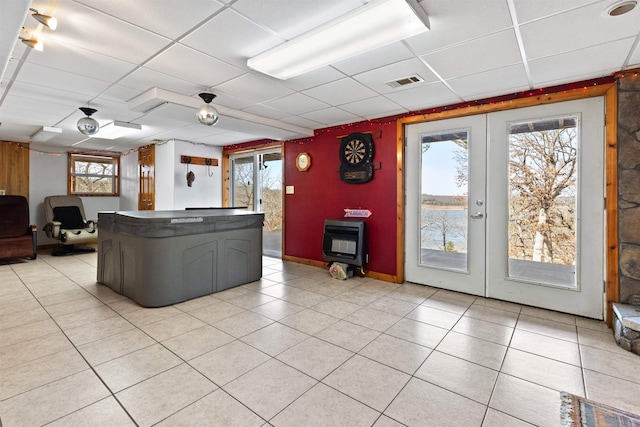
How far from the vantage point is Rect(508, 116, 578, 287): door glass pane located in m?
3.26

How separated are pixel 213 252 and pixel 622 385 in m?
3.89

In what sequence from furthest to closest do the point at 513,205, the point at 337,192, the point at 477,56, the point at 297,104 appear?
the point at 337,192 → the point at 297,104 → the point at 513,205 → the point at 477,56

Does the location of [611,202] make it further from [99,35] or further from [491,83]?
[99,35]

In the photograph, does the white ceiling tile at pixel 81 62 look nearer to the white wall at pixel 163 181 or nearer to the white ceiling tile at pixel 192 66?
the white ceiling tile at pixel 192 66

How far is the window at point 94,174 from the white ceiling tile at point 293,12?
7691 mm

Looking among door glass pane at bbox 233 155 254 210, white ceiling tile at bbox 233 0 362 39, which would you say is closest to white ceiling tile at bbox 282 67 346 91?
white ceiling tile at bbox 233 0 362 39

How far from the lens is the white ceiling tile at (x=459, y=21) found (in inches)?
76.1

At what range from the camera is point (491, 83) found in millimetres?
3209

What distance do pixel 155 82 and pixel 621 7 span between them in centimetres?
393

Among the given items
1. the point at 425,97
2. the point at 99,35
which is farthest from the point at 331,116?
the point at 99,35

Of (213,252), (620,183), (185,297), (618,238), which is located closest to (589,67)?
(620,183)

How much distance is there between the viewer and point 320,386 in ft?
6.50

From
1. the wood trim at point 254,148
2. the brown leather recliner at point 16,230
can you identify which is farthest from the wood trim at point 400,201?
the brown leather recliner at point 16,230

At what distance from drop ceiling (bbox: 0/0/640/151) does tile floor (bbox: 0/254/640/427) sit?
7.59 feet
